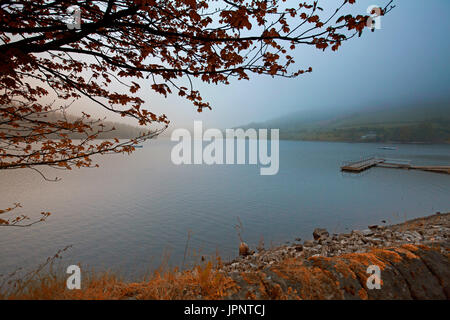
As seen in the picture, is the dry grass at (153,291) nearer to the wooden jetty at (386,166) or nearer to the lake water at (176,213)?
the lake water at (176,213)

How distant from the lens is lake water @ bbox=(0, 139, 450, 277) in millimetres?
10391

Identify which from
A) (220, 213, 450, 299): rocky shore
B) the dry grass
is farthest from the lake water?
(220, 213, 450, 299): rocky shore

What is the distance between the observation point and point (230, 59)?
3.73 metres

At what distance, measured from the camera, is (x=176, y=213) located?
643 inches

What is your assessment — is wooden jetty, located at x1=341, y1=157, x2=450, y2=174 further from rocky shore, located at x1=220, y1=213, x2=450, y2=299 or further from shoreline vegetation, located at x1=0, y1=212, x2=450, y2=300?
shoreline vegetation, located at x1=0, y1=212, x2=450, y2=300

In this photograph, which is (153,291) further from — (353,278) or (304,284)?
(353,278)

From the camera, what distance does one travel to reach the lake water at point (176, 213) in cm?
1039

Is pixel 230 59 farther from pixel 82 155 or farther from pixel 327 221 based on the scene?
pixel 327 221

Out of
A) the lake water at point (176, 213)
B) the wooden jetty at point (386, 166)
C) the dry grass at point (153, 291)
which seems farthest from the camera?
the wooden jetty at point (386, 166)

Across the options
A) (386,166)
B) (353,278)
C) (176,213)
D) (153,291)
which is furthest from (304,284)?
(386,166)

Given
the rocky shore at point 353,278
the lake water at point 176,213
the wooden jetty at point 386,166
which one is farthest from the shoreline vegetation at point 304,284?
the wooden jetty at point 386,166

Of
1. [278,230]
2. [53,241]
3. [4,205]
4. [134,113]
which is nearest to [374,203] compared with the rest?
[278,230]

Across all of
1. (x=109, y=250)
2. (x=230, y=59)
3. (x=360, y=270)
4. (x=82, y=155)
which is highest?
(x=230, y=59)
